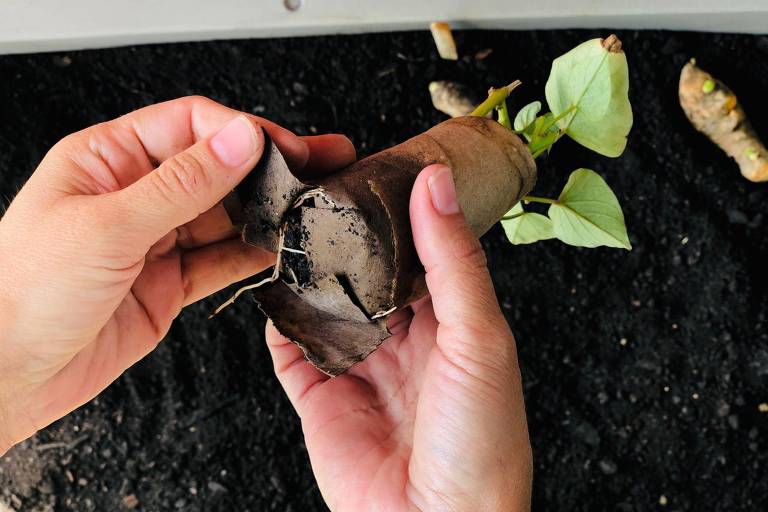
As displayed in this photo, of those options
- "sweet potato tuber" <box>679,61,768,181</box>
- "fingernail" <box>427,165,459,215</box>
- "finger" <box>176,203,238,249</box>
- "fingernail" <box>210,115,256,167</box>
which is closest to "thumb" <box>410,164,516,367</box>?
"fingernail" <box>427,165,459,215</box>

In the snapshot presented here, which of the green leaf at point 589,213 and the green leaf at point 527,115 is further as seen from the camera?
the green leaf at point 527,115

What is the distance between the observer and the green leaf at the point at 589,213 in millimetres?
1044

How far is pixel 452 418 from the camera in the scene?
0.88 meters

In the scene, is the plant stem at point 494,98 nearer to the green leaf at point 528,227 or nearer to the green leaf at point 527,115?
the green leaf at point 527,115

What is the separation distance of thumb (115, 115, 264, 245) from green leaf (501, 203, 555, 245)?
542mm

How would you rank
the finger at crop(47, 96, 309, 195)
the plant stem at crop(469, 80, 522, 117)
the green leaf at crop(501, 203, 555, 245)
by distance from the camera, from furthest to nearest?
the green leaf at crop(501, 203, 555, 245) → the plant stem at crop(469, 80, 522, 117) → the finger at crop(47, 96, 309, 195)

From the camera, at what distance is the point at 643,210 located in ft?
4.95

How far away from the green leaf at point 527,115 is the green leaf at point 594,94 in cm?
8

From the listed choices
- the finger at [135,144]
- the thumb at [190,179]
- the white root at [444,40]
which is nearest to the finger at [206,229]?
the finger at [135,144]

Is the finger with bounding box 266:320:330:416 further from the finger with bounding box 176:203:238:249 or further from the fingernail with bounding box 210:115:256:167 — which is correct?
the fingernail with bounding box 210:115:256:167

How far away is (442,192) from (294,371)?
0.50m

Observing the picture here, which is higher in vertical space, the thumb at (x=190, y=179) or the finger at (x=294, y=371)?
the thumb at (x=190, y=179)

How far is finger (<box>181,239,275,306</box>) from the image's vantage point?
1166mm

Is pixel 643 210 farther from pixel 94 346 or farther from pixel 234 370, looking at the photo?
pixel 94 346
